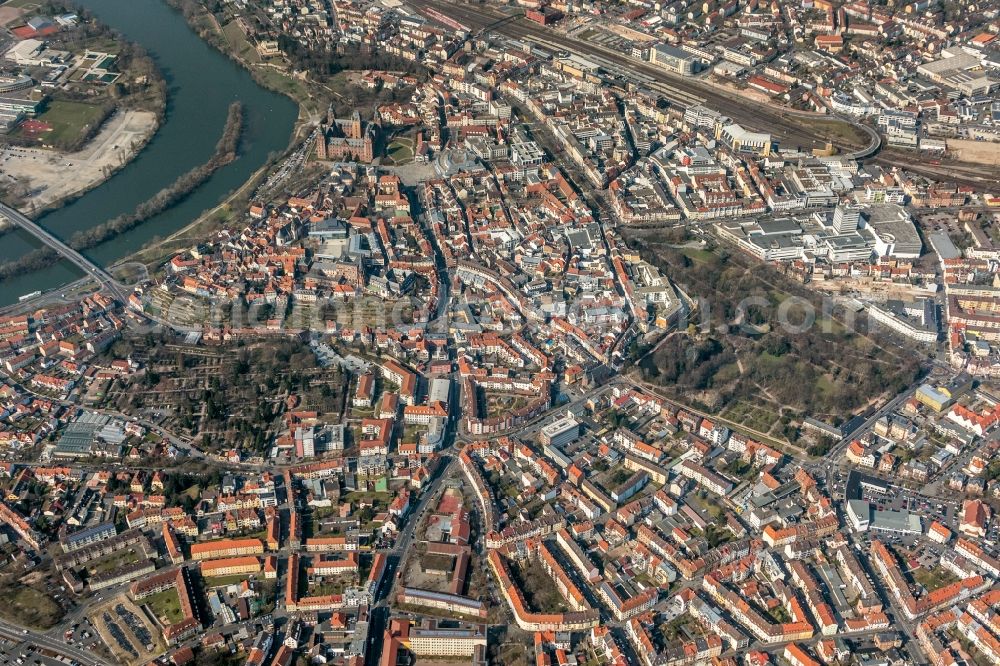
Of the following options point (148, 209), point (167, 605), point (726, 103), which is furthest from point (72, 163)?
point (726, 103)

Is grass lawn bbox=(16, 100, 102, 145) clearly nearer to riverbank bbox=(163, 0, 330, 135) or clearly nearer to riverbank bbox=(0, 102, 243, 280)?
riverbank bbox=(0, 102, 243, 280)

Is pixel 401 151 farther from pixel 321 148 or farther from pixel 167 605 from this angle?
pixel 167 605

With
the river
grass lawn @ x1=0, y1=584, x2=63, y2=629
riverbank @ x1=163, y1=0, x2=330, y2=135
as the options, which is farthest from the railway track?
grass lawn @ x1=0, y1=584, x2=63, y2=629

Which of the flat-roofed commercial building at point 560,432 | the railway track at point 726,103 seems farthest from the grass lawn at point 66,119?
the flat-roofed commercial building at point 560,432

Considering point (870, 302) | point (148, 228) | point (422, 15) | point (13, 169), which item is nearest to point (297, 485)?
point (148, 228)

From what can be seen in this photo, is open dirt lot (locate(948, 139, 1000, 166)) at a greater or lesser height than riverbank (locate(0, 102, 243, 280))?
greater

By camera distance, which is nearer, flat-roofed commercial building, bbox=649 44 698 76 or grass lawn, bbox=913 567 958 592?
grass lawn, bbox=913 567 958 592
